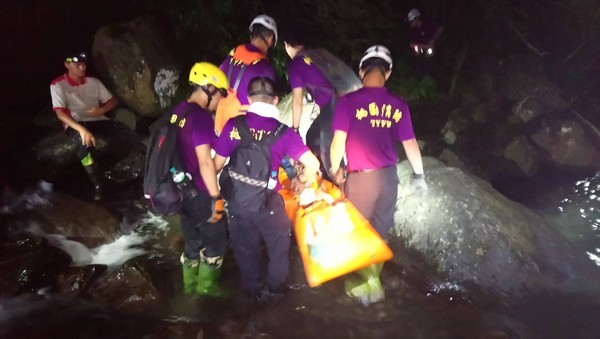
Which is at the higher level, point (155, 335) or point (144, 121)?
point (144, 121)

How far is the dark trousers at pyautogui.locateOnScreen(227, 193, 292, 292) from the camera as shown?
4027 millimetres

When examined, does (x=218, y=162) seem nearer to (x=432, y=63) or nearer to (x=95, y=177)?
(x=95, y=177)

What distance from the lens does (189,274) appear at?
4.75 m

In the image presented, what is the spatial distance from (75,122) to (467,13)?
27.0 feet

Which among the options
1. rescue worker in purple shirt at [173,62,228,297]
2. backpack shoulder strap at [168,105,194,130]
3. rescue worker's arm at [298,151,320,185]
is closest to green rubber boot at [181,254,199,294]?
rescue worker in purple shirt at [173,62,228,297]

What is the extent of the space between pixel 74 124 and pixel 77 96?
1.84ft

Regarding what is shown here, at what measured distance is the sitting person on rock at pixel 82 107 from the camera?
248 inches

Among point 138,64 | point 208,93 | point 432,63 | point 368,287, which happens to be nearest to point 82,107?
point 138,64

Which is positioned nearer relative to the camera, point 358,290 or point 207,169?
point 207,169

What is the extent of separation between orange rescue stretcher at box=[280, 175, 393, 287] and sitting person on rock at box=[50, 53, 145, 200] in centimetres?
402

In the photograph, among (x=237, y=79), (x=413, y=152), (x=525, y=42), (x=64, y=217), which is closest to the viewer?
(x=413, y=152)

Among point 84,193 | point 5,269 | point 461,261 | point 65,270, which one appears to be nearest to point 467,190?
Answer: point 461,261

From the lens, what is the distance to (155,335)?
4.01 m

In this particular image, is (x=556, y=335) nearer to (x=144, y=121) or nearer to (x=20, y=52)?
(x=144, y=121)
